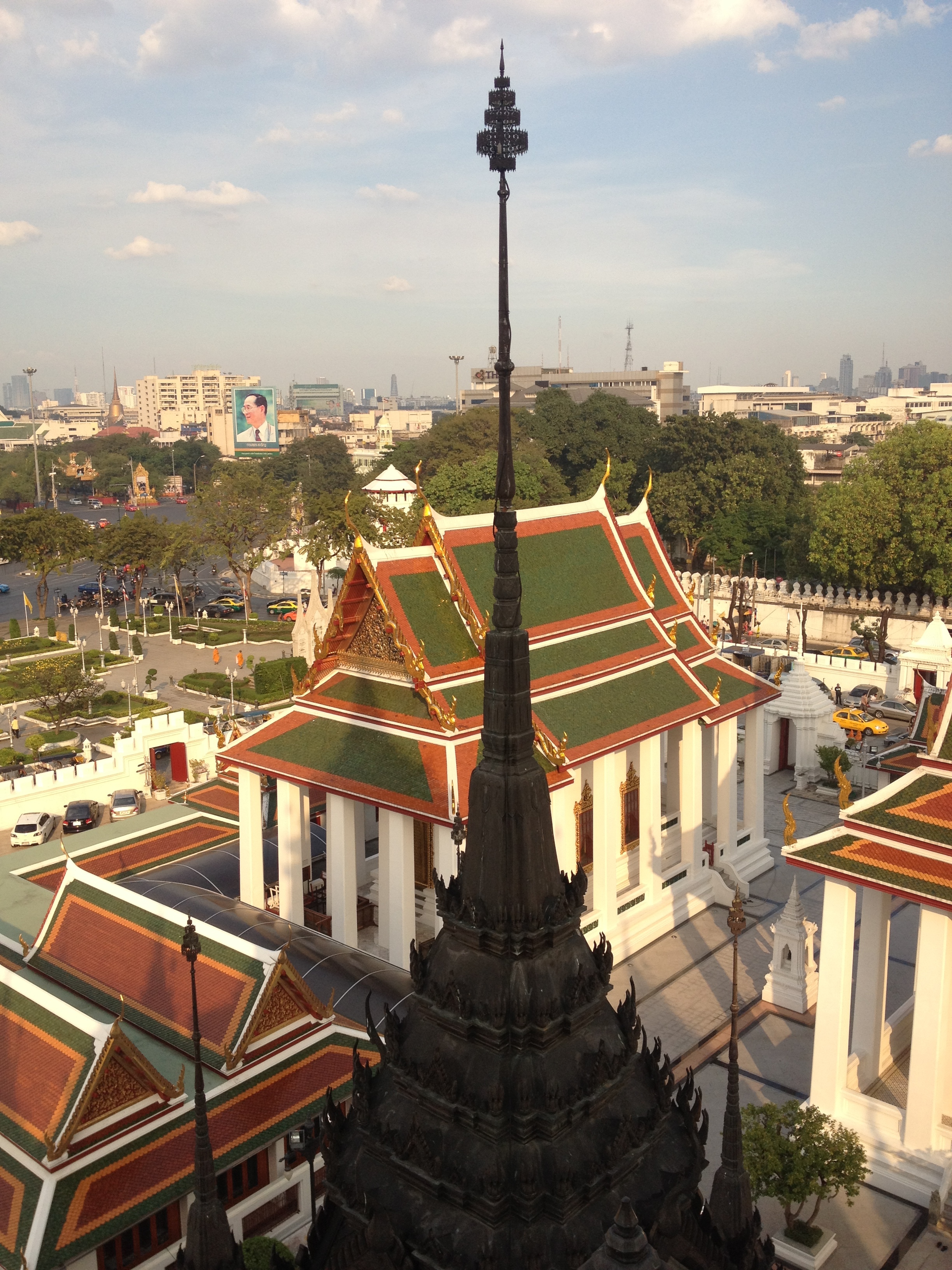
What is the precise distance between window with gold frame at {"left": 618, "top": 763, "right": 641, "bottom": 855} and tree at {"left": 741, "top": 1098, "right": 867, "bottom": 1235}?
10410 mm

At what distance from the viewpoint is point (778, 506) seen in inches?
2670

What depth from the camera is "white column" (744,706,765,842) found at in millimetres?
28469

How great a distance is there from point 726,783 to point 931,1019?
1186 centimetres

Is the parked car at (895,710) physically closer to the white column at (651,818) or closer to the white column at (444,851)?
the white column at (651,818)

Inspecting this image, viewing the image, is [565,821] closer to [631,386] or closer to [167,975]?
[167,975]

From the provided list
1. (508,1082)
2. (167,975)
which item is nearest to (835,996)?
(167,975)

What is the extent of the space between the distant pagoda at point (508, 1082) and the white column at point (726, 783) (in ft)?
65.9

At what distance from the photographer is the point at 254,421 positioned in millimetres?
130875

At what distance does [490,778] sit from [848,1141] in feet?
36.0

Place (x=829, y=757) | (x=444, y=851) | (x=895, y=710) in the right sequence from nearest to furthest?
(x=444, y=851), (x=829, y=757), (x=895, y=710)

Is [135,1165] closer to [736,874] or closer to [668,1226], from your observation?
[668,1226]

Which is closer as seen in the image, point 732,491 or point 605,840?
point 605,840

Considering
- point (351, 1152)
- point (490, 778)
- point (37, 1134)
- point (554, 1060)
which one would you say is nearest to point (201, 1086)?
point (351, 1152)

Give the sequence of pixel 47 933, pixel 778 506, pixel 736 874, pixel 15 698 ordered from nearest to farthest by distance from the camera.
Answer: pixel 47 933, pixel 736 874, pixel 15 698, pixel 778 506
